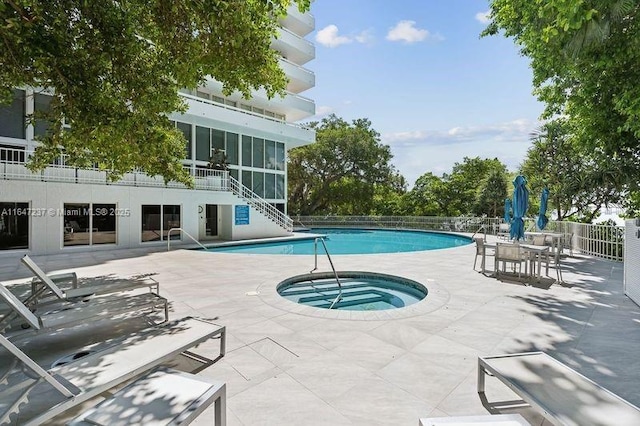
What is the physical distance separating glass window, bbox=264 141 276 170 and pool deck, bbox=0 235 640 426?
15791 millimetres

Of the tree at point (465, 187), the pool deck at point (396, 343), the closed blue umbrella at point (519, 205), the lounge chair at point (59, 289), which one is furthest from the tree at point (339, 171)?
the lounge chair at point (59, 289)

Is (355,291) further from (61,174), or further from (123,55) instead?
(61,174)

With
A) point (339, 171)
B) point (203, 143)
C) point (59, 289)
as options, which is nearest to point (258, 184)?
point (203, 143)

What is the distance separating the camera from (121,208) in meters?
14.2

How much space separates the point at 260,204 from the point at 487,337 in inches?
656

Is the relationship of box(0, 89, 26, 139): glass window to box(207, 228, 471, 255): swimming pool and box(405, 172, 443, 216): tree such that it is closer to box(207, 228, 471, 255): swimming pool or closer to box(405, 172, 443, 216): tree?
box(207, 228, 471, 255): swimming pool

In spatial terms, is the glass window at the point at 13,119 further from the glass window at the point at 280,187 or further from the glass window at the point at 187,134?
the glass window at the point at 280,187

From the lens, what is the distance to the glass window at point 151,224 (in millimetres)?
15086

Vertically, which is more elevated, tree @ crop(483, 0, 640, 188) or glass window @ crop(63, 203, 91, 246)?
tree @ crop(483, 0, 640, 188)

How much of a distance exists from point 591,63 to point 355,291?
24.3ft

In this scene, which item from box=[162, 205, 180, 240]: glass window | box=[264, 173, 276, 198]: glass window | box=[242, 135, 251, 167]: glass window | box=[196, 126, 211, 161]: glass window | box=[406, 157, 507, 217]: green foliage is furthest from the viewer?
box=[406, 157, 507, 217]: green foliage

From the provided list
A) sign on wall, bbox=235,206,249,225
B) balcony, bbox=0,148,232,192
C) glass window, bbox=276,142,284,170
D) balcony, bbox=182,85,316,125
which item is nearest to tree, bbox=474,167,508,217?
balcony, bbox=182,85,316,125

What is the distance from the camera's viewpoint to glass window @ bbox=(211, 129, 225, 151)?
19719mm

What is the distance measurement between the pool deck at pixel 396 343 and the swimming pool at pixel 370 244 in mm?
7348
